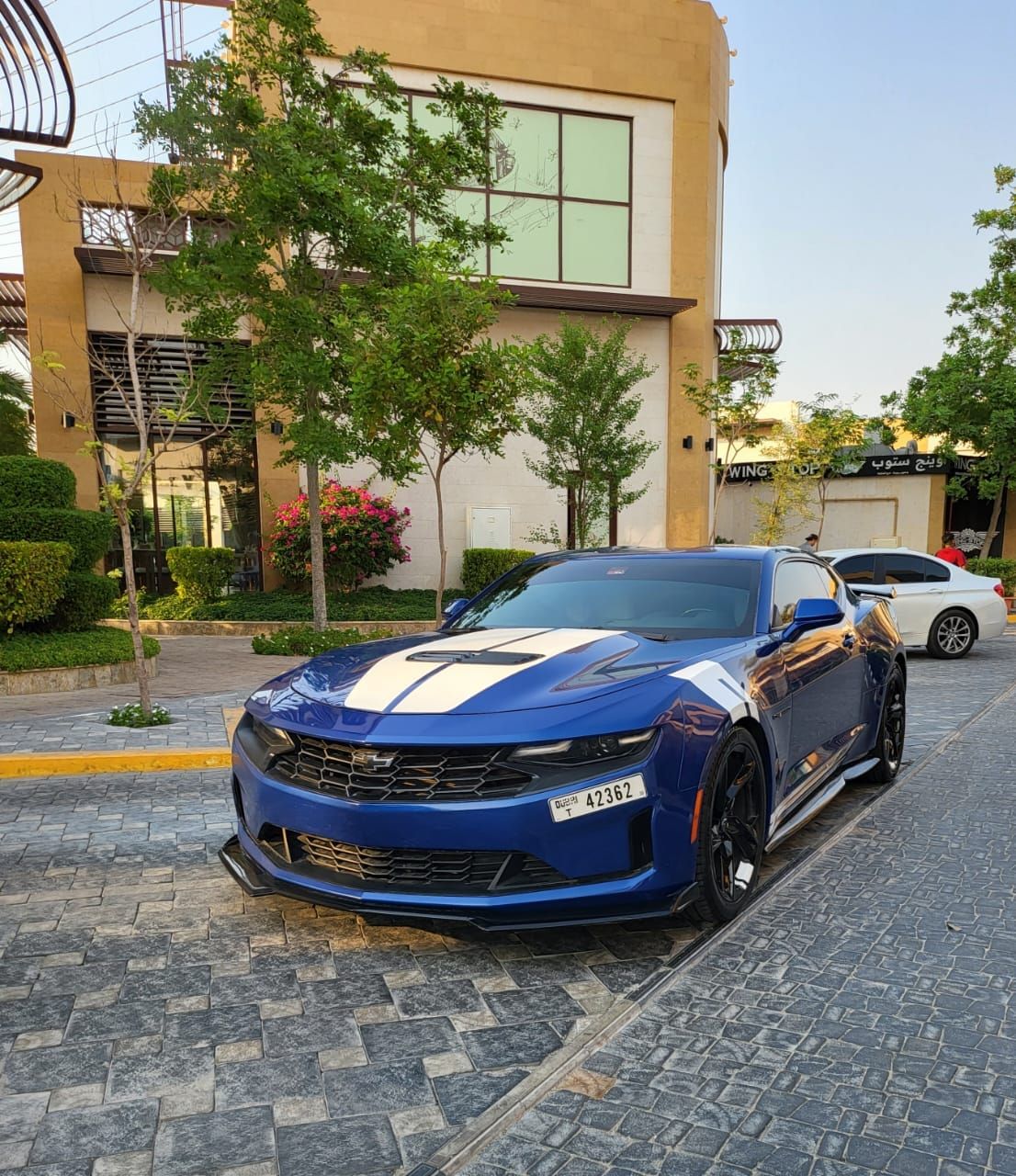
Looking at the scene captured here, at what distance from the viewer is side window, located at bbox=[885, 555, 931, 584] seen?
12594mm

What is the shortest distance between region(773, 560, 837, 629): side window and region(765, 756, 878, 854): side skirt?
912mm

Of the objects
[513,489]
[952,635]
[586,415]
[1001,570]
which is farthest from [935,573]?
[1001,570]

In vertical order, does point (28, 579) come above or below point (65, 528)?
below

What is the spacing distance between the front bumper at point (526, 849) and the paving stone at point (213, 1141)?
0.79 m

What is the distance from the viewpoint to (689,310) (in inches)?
822

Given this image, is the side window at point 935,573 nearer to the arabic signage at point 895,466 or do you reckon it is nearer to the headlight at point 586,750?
the headlight at point 586,750

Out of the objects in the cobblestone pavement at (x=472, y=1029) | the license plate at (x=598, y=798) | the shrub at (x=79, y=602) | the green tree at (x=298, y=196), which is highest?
the green tree at (x=298, y=196)

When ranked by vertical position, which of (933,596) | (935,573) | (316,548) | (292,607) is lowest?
(292,607)

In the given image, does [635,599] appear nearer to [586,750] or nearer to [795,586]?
[795,586]

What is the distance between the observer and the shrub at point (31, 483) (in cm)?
1068

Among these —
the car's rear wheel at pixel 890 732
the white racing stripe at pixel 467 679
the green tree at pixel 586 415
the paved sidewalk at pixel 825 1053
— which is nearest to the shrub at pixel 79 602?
the green tree at pixel 586 415

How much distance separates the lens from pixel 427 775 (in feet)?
9.81

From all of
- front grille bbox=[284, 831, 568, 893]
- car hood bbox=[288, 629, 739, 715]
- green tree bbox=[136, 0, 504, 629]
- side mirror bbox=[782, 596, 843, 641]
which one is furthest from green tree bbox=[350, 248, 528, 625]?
front grille bbox=[284, 831, 568, 893]

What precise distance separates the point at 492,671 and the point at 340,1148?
164 cm
